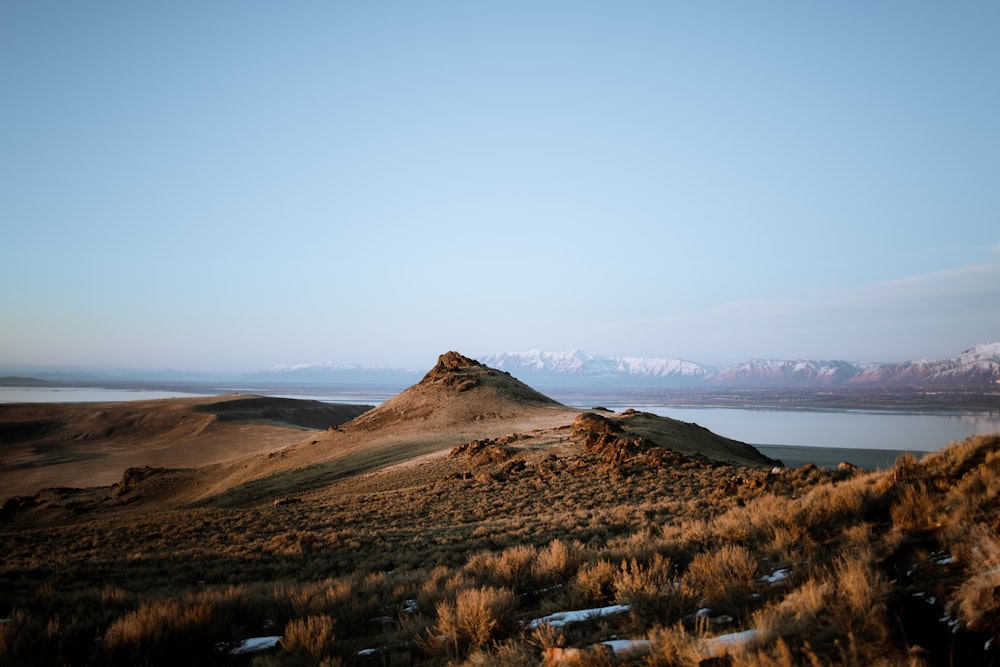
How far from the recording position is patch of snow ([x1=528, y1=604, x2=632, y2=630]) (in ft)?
18.3

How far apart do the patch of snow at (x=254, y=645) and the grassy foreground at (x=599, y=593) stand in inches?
3.3

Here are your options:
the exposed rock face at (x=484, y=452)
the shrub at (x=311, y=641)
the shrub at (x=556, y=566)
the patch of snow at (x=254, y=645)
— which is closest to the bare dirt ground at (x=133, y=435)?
the exposed rock face at (x=484, y=452)

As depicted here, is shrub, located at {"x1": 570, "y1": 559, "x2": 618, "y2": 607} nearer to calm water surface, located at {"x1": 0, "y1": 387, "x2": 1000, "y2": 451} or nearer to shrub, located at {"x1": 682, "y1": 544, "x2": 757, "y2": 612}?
shrub, located at {"x1": 682, "y1": 544, "x2": 757, "y2": 612}

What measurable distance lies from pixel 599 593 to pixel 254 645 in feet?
13.0

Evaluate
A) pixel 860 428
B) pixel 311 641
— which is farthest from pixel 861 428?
pixel 311 641

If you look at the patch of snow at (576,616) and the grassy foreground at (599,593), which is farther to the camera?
the patch of snow at (576,616)

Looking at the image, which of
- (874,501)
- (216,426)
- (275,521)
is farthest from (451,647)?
(216,426)

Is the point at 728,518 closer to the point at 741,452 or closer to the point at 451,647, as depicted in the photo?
the point at 451,647

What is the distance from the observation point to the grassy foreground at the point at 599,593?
14.2 feet

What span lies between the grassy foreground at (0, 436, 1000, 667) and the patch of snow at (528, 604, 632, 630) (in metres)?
0.05

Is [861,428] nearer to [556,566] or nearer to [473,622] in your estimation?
[556,566]

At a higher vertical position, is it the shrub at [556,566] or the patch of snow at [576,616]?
the patch of snow at [576,616]

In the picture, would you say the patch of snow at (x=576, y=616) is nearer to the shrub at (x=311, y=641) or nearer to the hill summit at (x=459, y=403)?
the shrub at (x=311, y=641)

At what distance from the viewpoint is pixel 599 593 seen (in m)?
6.43
